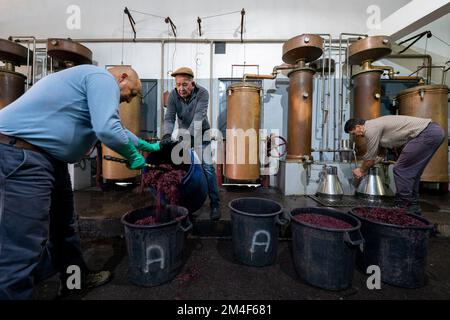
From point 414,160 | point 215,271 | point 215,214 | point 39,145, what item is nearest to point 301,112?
point 414,160

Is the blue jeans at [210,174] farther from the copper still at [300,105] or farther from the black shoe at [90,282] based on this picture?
the copper still at [300,105]

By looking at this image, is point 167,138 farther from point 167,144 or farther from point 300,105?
point 300,105

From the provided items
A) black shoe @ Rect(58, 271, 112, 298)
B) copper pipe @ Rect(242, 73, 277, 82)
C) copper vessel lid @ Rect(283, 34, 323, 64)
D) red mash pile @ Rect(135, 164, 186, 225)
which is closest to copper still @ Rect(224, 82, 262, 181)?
copper pipe @ Rect(242, 73, 277, 82)

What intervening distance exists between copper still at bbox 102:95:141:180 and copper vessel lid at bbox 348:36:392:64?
3666 millimetres

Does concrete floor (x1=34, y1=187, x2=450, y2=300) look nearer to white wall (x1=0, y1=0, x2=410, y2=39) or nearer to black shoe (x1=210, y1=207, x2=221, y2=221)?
black shoe (x1=210, y1=207, x2=221, y2=221)

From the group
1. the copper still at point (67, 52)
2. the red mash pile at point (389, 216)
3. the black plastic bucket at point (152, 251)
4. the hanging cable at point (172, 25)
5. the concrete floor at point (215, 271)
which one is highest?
the hanging cable at point (172, 25)

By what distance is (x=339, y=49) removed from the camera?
3.70 m

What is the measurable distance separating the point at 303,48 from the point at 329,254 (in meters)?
2.97

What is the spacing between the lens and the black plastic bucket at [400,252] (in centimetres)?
147

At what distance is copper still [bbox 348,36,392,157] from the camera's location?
3303mm

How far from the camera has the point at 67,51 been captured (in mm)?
3320

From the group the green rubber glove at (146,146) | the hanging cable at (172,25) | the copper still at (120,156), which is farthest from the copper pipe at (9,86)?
the green rubber glove at (146,146)

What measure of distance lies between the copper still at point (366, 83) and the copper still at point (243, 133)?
1705 mm

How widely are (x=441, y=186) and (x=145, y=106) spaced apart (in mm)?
5482
